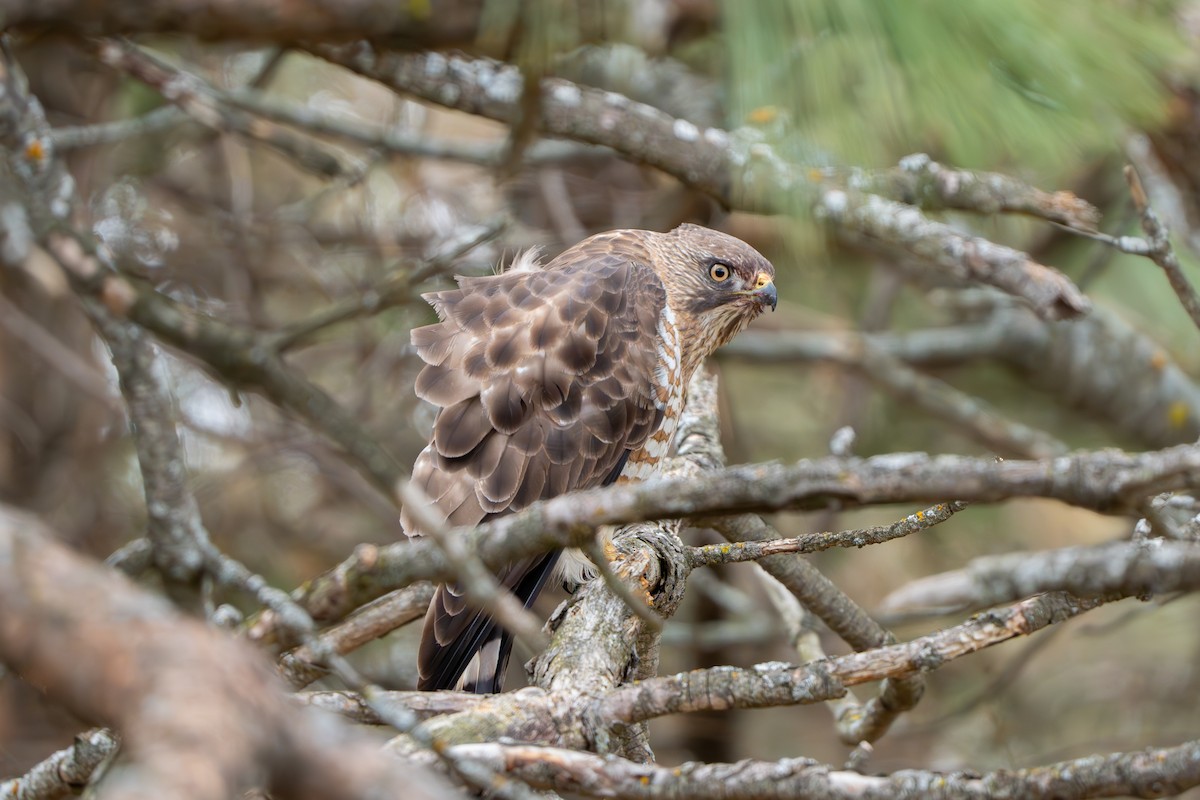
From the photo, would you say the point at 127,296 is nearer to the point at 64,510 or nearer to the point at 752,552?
the point at 752,552

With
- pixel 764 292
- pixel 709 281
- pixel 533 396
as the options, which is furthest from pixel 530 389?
pixel 764 292

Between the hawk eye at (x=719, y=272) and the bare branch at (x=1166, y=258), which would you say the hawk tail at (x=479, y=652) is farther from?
the bare branch at (x=1166, y=258)

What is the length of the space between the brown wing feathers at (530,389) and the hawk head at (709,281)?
37 cm

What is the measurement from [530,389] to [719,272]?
1.10 meters

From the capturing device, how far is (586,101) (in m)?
3.98

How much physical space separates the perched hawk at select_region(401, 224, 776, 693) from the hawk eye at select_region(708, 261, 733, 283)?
0.30 meters

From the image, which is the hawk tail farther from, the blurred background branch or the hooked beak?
the hooked beak

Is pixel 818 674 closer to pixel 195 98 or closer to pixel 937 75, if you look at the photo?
pixel 937 75

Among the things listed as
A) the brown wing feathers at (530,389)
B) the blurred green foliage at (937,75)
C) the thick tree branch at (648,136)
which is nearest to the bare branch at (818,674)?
the brown wing feathers at (530,389)

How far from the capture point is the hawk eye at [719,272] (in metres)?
4.59

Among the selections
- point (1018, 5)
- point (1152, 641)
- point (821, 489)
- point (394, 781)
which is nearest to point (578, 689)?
point (821, 489)

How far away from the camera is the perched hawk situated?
3.70m

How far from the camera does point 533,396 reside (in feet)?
12.8

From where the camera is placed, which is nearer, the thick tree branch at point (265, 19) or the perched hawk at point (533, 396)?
the thick tree branch at point (265, 19)
